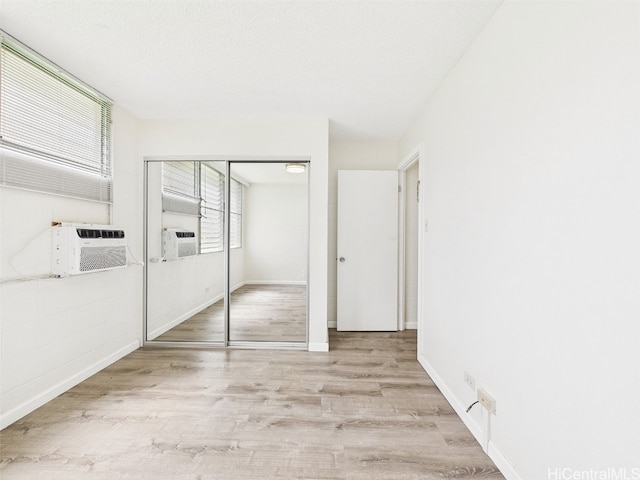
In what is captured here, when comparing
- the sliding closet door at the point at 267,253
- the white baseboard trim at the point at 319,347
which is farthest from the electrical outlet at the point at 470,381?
the sliding closet door at the point at 267,253

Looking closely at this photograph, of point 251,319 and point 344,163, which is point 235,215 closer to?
point 251,319

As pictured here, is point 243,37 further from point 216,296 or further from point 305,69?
point 216,296

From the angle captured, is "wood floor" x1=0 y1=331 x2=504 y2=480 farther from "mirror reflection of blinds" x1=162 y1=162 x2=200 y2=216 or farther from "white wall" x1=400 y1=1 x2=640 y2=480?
"mirror reflection of blinds" x1=162 y1=162 x2=200 y2=216

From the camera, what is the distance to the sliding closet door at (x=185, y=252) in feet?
10.8

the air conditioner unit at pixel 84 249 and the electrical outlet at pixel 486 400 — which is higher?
the air conditioner unit at pixel 84 249

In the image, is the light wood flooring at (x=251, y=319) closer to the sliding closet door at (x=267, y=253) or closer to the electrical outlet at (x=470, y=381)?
the sliding closet door at (x=267, y=253)

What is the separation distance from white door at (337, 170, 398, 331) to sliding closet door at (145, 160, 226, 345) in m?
1.52

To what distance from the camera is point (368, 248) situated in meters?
3.83

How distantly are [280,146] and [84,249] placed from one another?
78.2 inches

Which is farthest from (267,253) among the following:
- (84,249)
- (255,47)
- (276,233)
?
(255,47)

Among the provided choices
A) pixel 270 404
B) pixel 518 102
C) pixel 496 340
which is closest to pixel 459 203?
pixel 518 102

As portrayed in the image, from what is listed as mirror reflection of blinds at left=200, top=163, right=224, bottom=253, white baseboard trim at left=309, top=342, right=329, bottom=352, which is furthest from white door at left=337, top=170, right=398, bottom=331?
mirror reflection of blinds at left=200, top=163, right=224, bottom=253

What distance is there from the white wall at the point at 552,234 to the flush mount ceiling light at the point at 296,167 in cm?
165

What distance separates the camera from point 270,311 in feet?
11.0
